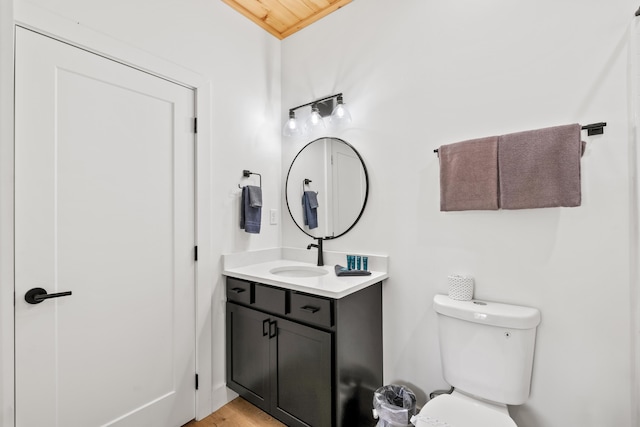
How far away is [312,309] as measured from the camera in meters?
1.55

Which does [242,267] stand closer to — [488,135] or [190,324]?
[190,324]

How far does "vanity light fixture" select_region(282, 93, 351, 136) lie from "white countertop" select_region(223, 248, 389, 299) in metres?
0.91

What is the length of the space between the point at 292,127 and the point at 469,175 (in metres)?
1.29

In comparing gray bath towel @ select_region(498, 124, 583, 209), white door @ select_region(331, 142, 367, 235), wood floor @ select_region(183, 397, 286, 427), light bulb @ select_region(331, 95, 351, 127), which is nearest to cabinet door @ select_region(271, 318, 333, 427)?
wood floor @ select_region(183, 397, 286, 427)

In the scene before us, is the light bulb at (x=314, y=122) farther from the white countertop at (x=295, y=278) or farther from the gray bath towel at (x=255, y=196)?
the white countertop at (x=295, y=278)

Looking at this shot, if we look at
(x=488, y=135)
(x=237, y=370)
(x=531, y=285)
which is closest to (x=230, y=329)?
(x=237, y=370)

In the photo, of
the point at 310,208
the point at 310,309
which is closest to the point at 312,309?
the point at 310,309

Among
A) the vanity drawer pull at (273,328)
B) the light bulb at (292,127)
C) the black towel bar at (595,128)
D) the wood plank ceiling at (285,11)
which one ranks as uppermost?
the wood plank ceiling at (285,11)

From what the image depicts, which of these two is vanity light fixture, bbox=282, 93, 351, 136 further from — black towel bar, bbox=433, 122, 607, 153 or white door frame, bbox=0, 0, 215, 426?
A: black towel bar, bbox=433, 122, 607, 153

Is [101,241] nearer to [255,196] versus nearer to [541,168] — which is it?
[255,196]

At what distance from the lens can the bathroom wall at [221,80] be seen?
5.17ft

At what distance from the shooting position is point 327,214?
2.17m

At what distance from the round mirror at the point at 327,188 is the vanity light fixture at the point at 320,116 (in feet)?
0.39

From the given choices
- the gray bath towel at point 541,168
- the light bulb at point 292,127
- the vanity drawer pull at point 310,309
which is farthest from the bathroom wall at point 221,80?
the gray bath towel at point 541,168
